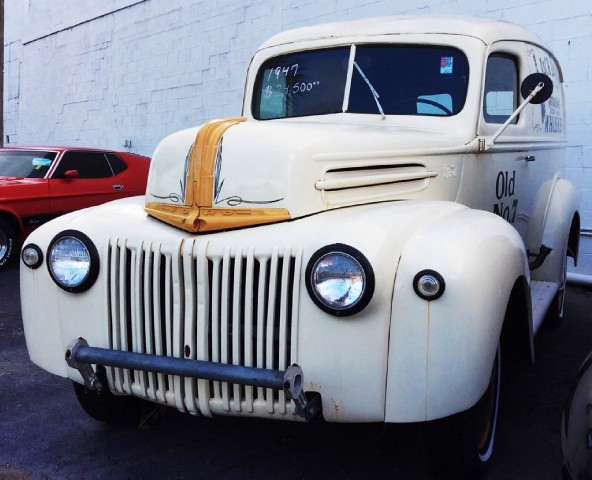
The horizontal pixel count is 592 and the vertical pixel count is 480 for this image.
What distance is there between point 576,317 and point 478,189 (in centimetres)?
272

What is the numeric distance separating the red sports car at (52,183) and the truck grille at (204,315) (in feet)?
18.4

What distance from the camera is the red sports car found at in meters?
7.52

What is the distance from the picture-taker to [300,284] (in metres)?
2.25

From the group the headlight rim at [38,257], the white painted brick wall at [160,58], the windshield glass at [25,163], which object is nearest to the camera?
the headlight rim at [38,257]

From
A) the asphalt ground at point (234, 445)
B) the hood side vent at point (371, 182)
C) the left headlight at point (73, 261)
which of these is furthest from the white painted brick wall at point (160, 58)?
the left headlight at point (73, 261)

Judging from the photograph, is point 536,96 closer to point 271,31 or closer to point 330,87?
point 330,87

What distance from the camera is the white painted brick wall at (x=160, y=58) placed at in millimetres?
6527

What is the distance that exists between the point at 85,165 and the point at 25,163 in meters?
0.74

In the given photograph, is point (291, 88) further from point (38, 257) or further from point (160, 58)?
point (160, 58)

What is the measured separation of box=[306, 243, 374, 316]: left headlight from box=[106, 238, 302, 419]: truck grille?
86mm

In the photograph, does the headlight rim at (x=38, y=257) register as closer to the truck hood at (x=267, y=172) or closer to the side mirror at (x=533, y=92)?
the truck hood at (x=267, y=172)

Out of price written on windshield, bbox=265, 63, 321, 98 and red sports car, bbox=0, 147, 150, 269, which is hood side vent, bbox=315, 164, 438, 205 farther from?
red sports car, bbox=0, 147, 150, 269

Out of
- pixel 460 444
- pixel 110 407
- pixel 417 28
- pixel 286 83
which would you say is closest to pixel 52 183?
pixel 286 83

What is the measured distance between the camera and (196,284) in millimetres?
2385
